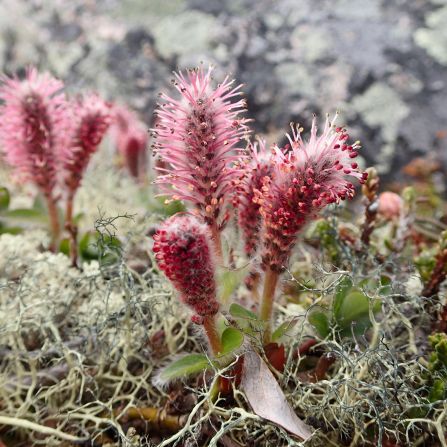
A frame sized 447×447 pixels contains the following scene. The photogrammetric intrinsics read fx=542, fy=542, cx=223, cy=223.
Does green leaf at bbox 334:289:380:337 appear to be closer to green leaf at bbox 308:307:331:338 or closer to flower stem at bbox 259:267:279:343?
green leaf at bbox 308:307:331:338

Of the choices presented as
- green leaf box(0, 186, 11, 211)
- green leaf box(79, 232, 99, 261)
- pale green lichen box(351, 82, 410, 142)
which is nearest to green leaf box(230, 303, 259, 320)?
green leaf box(79, 232, 99, 261)

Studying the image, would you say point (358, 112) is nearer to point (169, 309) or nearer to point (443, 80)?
point (443, 80)

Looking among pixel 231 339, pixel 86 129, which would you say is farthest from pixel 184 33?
pixel 231 339

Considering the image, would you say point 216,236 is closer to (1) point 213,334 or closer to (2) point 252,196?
(2) point 252,196

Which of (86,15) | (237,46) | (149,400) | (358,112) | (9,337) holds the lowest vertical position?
(149,400)

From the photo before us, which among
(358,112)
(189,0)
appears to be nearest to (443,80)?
(358,112)

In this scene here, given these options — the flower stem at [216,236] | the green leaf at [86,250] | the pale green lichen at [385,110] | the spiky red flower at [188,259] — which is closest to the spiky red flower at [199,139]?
the flower stem at [216,236]

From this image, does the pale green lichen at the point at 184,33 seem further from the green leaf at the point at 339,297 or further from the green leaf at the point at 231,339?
the green leaf at the point at 231,339
